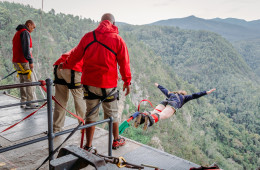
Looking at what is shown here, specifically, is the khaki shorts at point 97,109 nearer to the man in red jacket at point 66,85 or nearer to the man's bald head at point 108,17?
the man in red jacket at point 66,85

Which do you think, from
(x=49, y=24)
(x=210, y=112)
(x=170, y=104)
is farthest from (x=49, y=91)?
(x=210, y=112)

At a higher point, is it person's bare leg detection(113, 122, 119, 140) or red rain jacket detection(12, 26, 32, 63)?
red rain jacket detection(12, 26, 32, 63)

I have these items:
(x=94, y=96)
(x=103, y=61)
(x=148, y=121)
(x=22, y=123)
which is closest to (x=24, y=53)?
(x=22, y=123)

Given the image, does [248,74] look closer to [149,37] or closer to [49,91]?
[149,37]

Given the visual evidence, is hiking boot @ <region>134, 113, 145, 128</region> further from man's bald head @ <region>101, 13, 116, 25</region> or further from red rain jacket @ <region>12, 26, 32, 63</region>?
red rain jacket @ <region>12, 26, 32, 63</region>

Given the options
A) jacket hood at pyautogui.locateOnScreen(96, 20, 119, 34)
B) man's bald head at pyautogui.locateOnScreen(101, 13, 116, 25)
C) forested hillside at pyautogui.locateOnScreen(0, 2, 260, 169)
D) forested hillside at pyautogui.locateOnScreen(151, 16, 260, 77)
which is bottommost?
forested hillside at pyautogui.locateOnScreen(0, 2, 260, 169)

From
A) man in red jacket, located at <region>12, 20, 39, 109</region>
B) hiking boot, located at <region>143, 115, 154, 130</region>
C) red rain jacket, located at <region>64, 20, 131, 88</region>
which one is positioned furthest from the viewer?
man in red jacket, located at <region>12, 20, 39, 109</region>

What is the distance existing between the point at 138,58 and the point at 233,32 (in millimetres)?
106259

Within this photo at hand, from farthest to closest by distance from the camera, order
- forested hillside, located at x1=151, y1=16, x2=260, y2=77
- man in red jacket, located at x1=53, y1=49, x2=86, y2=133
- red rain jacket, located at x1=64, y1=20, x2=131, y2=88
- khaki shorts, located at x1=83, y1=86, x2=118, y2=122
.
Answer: forested hillside, located at x1=151, y1=16, x2=260, y2=77 < man in red jacket, located at x1=53, y1=49, x2=86, y2=133 < khaki shorts, located at x1=83, y1=86, x2=118, y2=122 < red rain jacket, located at x1=64, y1=20, x2=131, y2=88

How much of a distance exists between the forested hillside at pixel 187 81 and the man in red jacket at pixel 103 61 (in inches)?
107

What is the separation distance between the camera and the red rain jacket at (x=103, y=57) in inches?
98.8

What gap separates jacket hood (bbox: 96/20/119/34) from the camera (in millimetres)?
2531

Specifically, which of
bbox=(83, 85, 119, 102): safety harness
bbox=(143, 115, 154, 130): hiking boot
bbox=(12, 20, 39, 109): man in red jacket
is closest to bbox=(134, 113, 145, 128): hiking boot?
bbox=(143, 115, 154, 130): hiking boot

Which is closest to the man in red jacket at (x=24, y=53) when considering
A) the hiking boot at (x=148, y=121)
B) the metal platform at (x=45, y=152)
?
the metal platform at (x=45, y=152)
